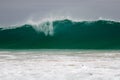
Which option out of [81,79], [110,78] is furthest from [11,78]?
[110,78]

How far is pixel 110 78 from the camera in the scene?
14.1m

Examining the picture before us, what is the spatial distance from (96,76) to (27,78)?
112 inches

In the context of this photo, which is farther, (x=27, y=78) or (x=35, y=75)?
(x=35, y=75)

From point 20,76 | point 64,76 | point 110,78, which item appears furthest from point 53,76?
point 110,78

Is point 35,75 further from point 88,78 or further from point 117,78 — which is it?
point 117,78

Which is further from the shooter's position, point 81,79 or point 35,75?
point 35,75

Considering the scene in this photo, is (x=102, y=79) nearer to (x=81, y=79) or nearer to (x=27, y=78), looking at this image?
(x=81, y=79)

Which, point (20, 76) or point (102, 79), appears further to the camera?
point (20, 76)

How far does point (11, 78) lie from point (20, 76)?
28.1 inches

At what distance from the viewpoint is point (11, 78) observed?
46.4 ft

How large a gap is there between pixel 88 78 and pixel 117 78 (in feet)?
3.68

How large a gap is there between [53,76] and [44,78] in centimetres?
74

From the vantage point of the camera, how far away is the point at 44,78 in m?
14.1

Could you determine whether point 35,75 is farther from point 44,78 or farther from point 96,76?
point 96,76
